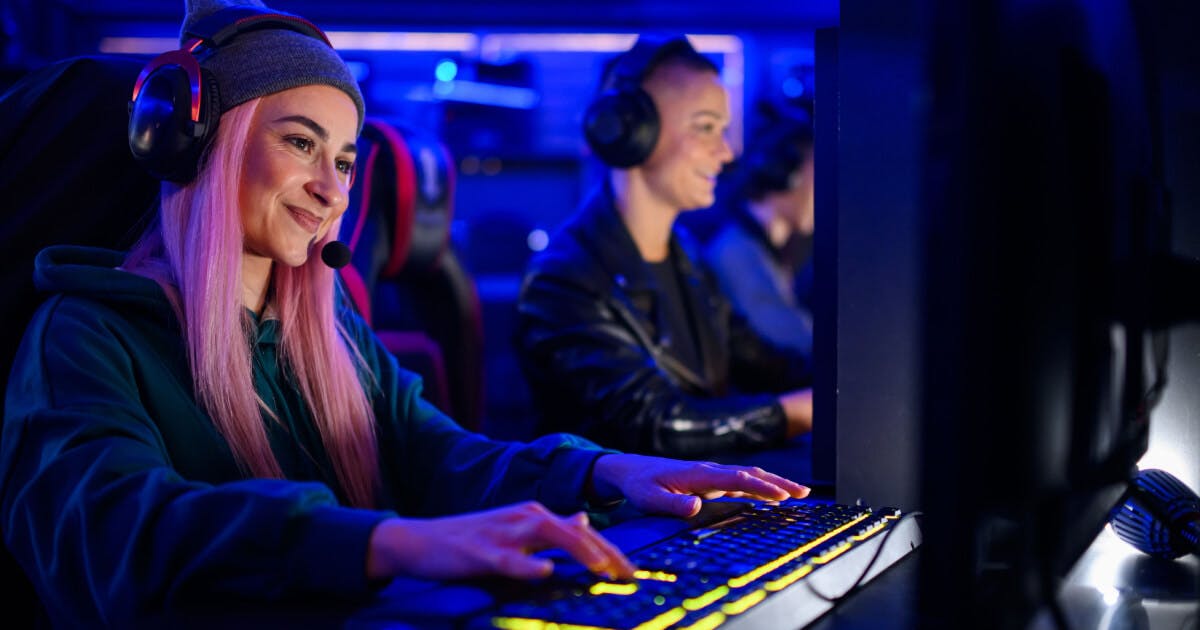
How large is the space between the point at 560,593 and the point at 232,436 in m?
0.42

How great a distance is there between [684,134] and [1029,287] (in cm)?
140

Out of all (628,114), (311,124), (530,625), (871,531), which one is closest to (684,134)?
(628,114)

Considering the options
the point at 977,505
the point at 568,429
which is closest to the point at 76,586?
the point at 977,505

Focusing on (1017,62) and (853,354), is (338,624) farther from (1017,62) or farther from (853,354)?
(853,354)

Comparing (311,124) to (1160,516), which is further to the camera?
(311,124)

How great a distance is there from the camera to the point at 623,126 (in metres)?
1.77

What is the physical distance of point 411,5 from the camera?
4117mm

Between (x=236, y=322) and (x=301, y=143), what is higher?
(x=301, y=143)

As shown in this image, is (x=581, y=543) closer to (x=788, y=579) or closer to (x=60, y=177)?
(x=788, y=579)

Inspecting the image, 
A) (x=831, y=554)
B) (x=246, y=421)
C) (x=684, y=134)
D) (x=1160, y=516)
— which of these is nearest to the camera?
(x=831, y=554)

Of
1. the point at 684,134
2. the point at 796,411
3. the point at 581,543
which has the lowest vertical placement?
the point at 796,411

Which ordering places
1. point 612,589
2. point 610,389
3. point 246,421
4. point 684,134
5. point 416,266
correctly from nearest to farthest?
point 612,589, point 246,421, point 610,389, point 416,266, point 684,134

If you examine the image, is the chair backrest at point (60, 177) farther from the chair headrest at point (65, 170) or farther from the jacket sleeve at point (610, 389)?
the jacket sleeve at point (610, 389)

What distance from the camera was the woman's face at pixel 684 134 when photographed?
1.84 meters
